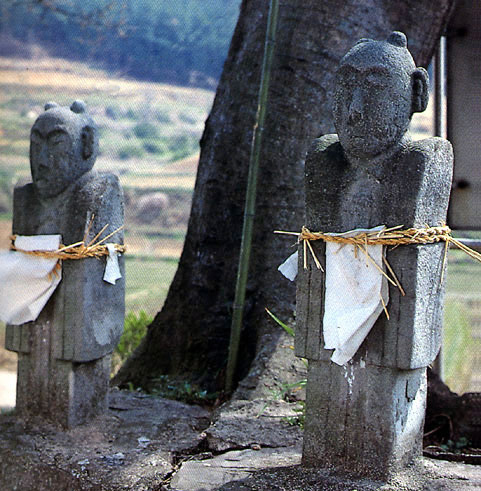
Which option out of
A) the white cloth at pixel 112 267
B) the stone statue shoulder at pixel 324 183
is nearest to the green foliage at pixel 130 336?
the white cloth at pixel 112 267

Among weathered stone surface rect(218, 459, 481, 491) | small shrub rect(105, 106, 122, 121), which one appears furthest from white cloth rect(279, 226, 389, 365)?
small shrub rect(105, 106, 122, 121)

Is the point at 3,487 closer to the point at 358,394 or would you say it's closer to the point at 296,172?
the point at 358,394

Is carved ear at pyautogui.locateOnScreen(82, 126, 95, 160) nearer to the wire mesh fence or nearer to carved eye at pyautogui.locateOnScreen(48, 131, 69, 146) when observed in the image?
carved eye at pyautogui.locateOnScreen(48, 131, 69, 146)

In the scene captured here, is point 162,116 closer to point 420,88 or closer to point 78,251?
point 78,251

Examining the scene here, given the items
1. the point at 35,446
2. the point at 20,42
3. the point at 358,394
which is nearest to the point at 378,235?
the point at 358,394

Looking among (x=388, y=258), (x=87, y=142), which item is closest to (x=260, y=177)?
(x=87, y=142)

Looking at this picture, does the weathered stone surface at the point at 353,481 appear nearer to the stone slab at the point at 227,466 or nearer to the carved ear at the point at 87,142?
the stone slab at the point at 227,466

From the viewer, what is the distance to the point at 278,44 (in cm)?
466

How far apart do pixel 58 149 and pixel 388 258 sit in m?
1.70

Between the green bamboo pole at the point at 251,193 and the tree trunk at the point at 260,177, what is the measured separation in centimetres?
14

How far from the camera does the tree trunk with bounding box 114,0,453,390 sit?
4.58 metres

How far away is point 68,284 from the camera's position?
3.64 m

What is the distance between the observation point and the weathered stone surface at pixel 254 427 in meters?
3.43

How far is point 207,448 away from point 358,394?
908 millimetres
